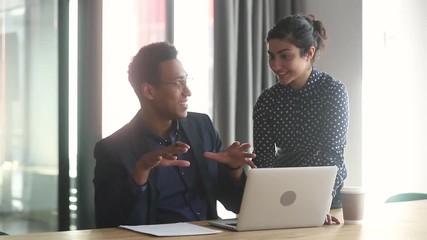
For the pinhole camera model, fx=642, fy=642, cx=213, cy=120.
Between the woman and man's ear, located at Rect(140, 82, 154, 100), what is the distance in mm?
515

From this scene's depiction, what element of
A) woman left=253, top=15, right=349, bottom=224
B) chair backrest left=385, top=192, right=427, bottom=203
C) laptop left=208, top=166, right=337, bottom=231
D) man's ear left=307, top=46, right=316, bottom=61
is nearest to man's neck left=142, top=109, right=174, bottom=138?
woman left=253, top=15, right=349, bottom=224

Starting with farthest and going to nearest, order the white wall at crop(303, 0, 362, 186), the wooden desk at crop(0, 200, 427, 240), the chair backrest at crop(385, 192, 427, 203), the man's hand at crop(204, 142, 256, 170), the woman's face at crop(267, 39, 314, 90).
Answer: the white wall at crop(303, 0, 362, 186)
the chair backrest at crop(385, 192, 427, 203)
the woman's face at crop(267, 39, 314, 90)
the man's hand at crop(204, 142, 256, 170)
the wooden desk at crop(0, 200, 427, 240)

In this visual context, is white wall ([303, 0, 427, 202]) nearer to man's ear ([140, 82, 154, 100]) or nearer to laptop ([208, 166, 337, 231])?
man's ear ([140, 82, 154, 100])

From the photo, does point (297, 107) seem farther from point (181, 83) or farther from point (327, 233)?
point (327, 233)

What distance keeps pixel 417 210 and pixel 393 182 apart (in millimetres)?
2177

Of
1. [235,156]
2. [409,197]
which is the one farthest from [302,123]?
[409,197]

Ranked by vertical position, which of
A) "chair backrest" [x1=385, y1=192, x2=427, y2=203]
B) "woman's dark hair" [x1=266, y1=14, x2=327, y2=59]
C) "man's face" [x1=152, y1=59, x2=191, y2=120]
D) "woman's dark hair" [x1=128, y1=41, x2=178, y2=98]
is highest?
"woman's dark hair" [x1=266, y1=14, x2=327, y2=59]

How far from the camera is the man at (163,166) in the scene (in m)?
2.29

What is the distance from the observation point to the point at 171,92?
2.49 m

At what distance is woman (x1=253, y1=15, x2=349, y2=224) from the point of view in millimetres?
2570

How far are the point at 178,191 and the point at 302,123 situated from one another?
603mm

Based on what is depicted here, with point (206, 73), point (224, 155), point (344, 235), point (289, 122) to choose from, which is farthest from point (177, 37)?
point (344, 235)

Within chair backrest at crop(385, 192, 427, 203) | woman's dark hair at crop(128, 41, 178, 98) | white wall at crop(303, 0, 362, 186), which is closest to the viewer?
woman's dark hair at crop(128, 41, 178, 98)

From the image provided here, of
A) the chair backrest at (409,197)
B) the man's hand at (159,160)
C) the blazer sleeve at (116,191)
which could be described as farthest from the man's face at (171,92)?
the chair backrest at (409,197)
